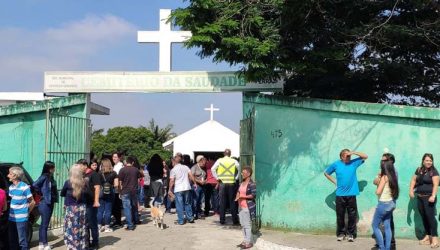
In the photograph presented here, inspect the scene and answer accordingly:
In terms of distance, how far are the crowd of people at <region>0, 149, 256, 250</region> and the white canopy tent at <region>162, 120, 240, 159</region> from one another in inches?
620

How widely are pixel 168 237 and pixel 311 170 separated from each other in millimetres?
3254

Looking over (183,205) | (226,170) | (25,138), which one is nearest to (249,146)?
(226,170)

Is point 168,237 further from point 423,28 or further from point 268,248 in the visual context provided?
point 423,28

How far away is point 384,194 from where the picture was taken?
8.45 metres

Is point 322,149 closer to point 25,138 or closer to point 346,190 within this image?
point 346,190

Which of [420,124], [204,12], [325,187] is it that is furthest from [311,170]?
[204,12]

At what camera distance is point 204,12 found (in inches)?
386

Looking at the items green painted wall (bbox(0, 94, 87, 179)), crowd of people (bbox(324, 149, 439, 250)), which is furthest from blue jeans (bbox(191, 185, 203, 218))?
crowd of people (bbox(324, 149, 439, 250))

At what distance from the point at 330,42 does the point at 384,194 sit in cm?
390

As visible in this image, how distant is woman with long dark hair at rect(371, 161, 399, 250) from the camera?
8.36 metres

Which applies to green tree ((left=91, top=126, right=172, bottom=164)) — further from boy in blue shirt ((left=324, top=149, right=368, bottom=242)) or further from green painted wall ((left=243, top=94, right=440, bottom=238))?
boy in blue shirt ((left=324, top=149, right=368, bottom=242))

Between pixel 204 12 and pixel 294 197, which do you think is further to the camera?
pixel 294 197

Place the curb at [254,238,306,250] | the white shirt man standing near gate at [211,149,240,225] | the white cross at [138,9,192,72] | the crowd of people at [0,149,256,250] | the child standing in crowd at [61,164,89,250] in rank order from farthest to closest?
the white cross at [138,9,192,72] < the white shirt man standing near gate at [211,149,240,225] < the curb at [254,238,306,250] < the child standing in crowd at [61,164,89,250] < the crowd of people at [0,149,256,250]

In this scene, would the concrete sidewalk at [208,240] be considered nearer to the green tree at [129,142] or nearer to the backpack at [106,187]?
the backpack at [106,187]
